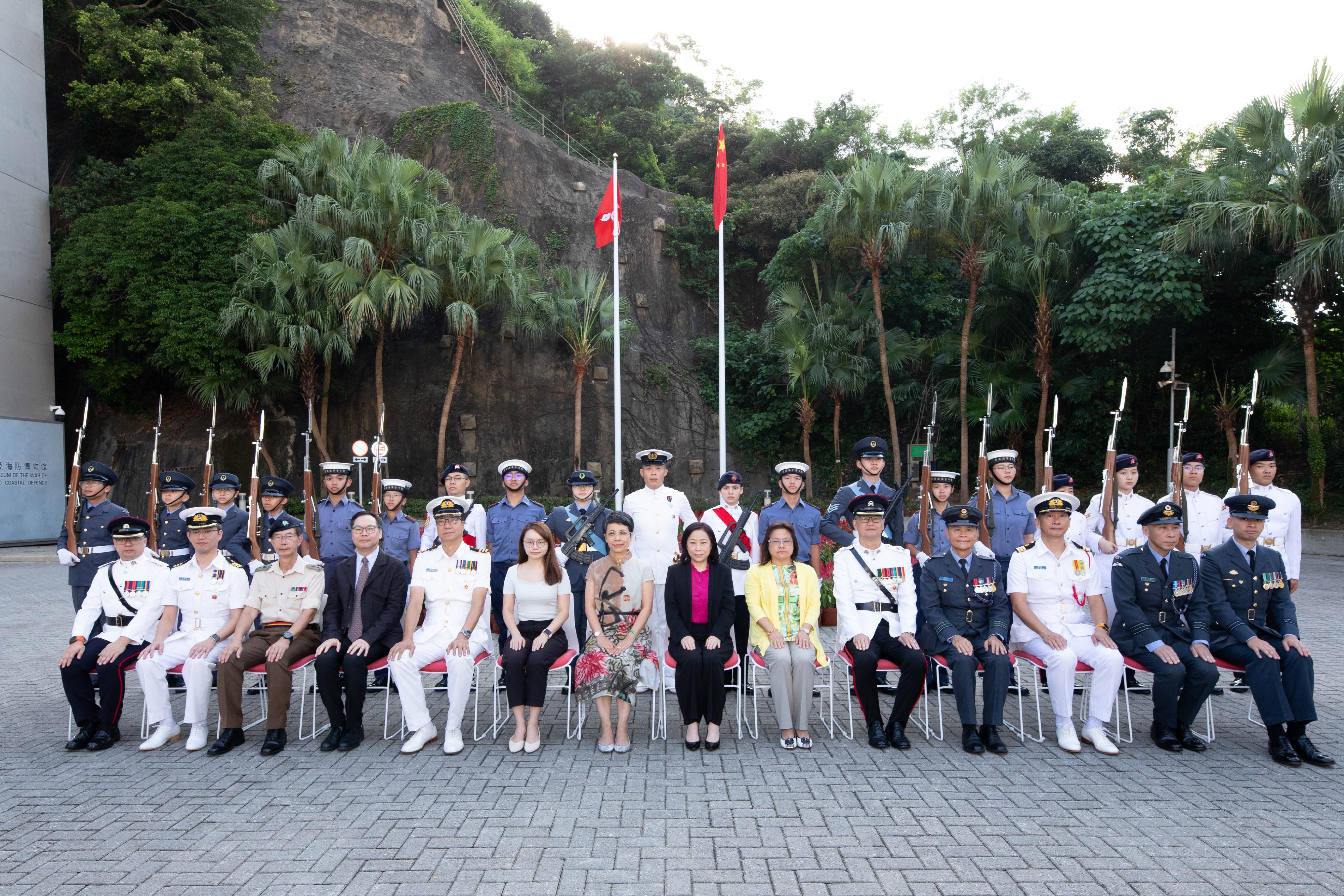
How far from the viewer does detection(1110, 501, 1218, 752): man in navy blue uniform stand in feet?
17.0

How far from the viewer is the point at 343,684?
5426mm

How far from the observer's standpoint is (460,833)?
3.92 metres

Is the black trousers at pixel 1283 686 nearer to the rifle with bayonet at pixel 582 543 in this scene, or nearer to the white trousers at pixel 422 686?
the rifle with bayonet at pixel 582 543

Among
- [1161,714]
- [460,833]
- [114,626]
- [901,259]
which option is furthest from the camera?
[901,259]

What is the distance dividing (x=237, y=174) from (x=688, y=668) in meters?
20.3

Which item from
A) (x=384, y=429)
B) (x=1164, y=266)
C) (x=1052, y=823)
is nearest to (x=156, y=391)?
(x=384, y=429)

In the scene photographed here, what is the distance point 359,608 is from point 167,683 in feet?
4.69

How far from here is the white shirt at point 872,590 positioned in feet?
18.2

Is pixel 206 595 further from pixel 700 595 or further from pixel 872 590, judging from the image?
pixel 872 590

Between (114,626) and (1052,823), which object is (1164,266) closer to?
(1052,823)

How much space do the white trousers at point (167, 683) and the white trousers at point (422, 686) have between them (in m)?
1.29

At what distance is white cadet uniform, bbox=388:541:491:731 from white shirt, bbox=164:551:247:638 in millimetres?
1341

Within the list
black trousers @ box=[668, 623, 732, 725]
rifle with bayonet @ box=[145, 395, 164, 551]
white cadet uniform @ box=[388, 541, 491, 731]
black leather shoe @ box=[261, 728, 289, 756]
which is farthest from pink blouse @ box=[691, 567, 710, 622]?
rifle with bayonet @ box=[145, 395, 164, 551]

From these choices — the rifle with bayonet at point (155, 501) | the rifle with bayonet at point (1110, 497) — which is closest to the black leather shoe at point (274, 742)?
the rifle with bayonet at point (155, 501)
